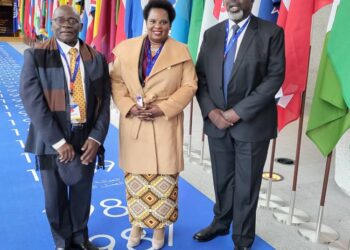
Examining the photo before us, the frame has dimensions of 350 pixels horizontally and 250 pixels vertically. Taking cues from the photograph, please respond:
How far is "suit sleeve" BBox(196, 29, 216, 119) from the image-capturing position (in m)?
2.05

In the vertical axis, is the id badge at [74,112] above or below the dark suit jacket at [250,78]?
below

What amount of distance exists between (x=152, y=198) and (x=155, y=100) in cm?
54

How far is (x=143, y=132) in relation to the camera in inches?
79.1

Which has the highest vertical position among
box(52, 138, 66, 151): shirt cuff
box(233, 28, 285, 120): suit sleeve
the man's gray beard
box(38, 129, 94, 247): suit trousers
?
the man's gray beard

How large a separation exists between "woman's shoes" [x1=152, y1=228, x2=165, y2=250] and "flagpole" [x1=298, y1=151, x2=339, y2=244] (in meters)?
0.95

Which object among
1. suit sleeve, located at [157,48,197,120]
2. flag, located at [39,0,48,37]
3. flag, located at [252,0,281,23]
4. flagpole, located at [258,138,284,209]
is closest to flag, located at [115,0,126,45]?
flag, located at [252,0,281,23]

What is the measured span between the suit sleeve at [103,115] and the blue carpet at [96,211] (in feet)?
2.47

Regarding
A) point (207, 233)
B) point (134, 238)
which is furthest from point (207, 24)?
point (134, 238)

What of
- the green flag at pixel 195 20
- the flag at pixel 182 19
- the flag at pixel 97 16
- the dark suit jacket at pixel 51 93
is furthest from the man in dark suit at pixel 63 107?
the flag at pixel 97 16

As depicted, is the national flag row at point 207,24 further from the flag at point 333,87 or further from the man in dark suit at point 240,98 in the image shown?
the man in dark suit at point 240,98

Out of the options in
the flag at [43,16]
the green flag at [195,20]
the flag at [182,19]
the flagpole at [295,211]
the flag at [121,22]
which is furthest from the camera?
the flag at [43,16]

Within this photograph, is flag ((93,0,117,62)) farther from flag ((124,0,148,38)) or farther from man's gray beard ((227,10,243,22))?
man's gray beard ((227,10,243,22))

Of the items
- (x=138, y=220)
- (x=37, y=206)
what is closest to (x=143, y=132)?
(x=138, y=220)

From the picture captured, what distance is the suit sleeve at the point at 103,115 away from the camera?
1891mm
